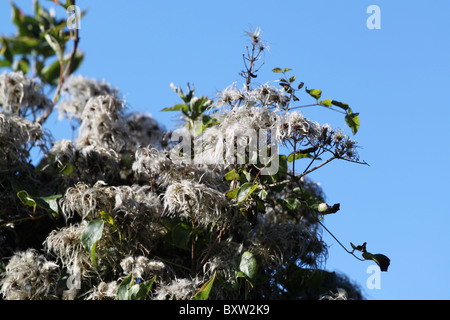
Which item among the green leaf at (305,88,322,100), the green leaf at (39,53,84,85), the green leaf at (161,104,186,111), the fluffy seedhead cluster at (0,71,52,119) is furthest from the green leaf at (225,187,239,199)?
the green leaf at (39,53,84,85)

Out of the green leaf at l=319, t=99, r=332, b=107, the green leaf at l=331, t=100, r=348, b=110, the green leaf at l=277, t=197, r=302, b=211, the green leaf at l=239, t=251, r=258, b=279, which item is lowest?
the green leaf at l=239, t=251, r=258, b=279

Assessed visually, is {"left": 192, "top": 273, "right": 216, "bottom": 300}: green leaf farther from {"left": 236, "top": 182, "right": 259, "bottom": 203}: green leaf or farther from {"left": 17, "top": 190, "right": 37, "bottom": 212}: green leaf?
{"left": 17, "top": 190, "right": 37, "bottom": 212}: green leaf

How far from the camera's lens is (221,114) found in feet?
6.38

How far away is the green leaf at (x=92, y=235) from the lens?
179 cm

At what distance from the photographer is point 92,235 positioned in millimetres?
1796

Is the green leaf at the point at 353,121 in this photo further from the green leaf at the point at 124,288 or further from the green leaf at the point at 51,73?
the green leaf at the point at 51,73

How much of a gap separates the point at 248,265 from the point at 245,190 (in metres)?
0.24

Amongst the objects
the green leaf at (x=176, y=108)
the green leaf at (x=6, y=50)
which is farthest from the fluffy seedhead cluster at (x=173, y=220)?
the green leaf at (x=6, y=50)

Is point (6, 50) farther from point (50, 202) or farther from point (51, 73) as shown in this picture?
point (50, 202)

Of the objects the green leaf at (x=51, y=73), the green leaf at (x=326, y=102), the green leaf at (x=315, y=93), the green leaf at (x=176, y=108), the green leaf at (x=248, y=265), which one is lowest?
the green leaf at (x=248, y=265)

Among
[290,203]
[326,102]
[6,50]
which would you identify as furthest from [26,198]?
[6,50]

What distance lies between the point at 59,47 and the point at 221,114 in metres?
0.97

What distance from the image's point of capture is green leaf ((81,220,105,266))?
1.79 meters
